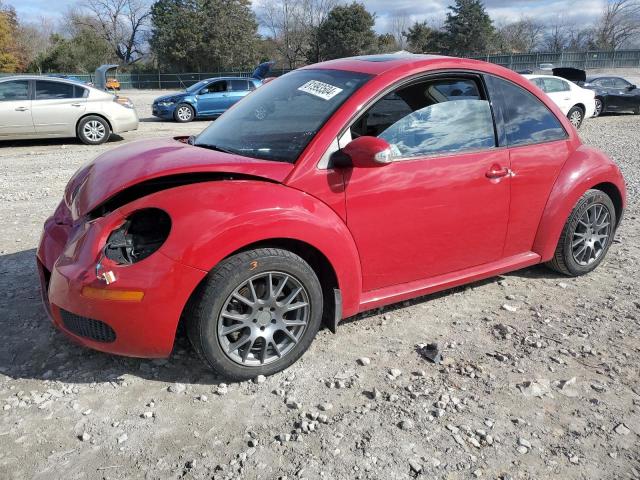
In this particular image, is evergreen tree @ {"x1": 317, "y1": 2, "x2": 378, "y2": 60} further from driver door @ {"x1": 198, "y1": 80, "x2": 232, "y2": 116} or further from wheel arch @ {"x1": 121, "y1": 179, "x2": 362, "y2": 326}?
wheel arch @ {"x1": 121, "y1": 179, "x2": 362, "y2": 326}

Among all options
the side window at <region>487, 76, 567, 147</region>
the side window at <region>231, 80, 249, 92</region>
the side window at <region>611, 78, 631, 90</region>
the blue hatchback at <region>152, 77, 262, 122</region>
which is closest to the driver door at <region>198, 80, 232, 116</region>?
the blue hatchback at <region>152, 77, 262, 122</region>

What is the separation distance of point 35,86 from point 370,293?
10.6 meters

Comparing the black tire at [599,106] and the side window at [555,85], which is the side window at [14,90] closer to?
the side window at [555,85]

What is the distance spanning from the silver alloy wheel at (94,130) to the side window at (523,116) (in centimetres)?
1018

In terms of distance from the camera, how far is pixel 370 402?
275 centimetres

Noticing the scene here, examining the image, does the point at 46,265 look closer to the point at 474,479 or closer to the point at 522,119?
the point at 474,479

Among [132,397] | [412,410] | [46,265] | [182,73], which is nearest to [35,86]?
[46,265]

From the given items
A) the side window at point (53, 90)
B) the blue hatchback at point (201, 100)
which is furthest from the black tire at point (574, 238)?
the blue hatchback at point (201, 100)

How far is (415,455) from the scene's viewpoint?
2385mm

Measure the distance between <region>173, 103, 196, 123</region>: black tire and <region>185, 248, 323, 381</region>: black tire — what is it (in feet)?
50.7

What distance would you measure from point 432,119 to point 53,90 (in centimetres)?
1043

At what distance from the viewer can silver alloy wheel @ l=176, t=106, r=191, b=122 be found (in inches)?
674

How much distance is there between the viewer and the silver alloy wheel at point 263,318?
278cm

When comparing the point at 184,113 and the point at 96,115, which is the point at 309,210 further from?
the point at 184,113
